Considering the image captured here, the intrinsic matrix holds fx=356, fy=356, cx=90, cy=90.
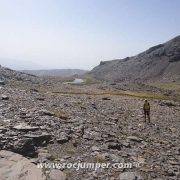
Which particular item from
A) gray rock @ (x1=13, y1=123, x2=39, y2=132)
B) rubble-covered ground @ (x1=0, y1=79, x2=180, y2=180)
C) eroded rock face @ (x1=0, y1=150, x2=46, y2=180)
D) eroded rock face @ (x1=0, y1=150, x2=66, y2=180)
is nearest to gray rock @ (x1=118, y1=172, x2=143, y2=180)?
rubble-covered ground @ (x1=0, y1=79, x2=180, y2=180)

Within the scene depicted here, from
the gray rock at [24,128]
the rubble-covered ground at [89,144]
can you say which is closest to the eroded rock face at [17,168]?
the rubble-covered ground at [89,144]

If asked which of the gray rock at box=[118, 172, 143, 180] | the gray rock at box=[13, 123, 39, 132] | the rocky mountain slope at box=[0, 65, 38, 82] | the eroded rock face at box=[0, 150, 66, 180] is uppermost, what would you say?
the rocky mountain slope at box=[0, 65, 38, 82]

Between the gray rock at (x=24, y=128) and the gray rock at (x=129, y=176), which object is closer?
the gray rock at (x=129, y=176)

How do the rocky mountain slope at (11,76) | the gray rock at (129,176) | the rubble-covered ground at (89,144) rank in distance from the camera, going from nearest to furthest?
the gray rock at (129,176) < the rubble-covered ground at (89,144) < the rocky mountain slope at (11,76)

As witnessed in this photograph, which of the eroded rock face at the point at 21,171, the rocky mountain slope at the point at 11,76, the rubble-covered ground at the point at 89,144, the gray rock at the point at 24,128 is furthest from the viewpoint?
the rocky mountain slope at the point at 11,76

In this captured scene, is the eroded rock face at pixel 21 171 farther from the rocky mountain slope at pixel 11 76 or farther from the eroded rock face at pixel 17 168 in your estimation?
the rocky mountain slope at pixel 11 76

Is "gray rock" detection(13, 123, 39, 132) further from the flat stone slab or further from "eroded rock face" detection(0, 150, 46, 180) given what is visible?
"eroded rock face" detection(0, 150, 46, 180)

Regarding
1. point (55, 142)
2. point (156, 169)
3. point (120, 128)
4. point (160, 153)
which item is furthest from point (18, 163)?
point (120, 128)

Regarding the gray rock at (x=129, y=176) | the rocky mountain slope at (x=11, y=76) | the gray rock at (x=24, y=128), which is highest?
the rocky mountain slope at (x=11, y=76)

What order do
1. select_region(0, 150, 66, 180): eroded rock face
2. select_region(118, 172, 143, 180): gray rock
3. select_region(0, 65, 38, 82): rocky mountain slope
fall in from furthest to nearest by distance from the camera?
select_region(0, 65, 38, 82): rocky mountain slope → select_region(118, 172, 143, 180): gray rock → select_region(0, 150, 66, 180): eroded rock face

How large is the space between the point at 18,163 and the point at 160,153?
8.87m

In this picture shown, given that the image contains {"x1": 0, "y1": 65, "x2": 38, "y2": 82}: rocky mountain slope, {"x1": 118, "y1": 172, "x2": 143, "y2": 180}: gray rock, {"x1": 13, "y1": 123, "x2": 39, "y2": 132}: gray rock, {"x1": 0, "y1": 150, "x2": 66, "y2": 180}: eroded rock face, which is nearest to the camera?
{"x1": 0, "y1": 150, "x2": 66, "y2": 180}: eroded rock face

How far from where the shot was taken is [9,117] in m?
25.8

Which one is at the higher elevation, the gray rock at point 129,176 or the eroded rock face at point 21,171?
the eroded rock face at point 21,171
